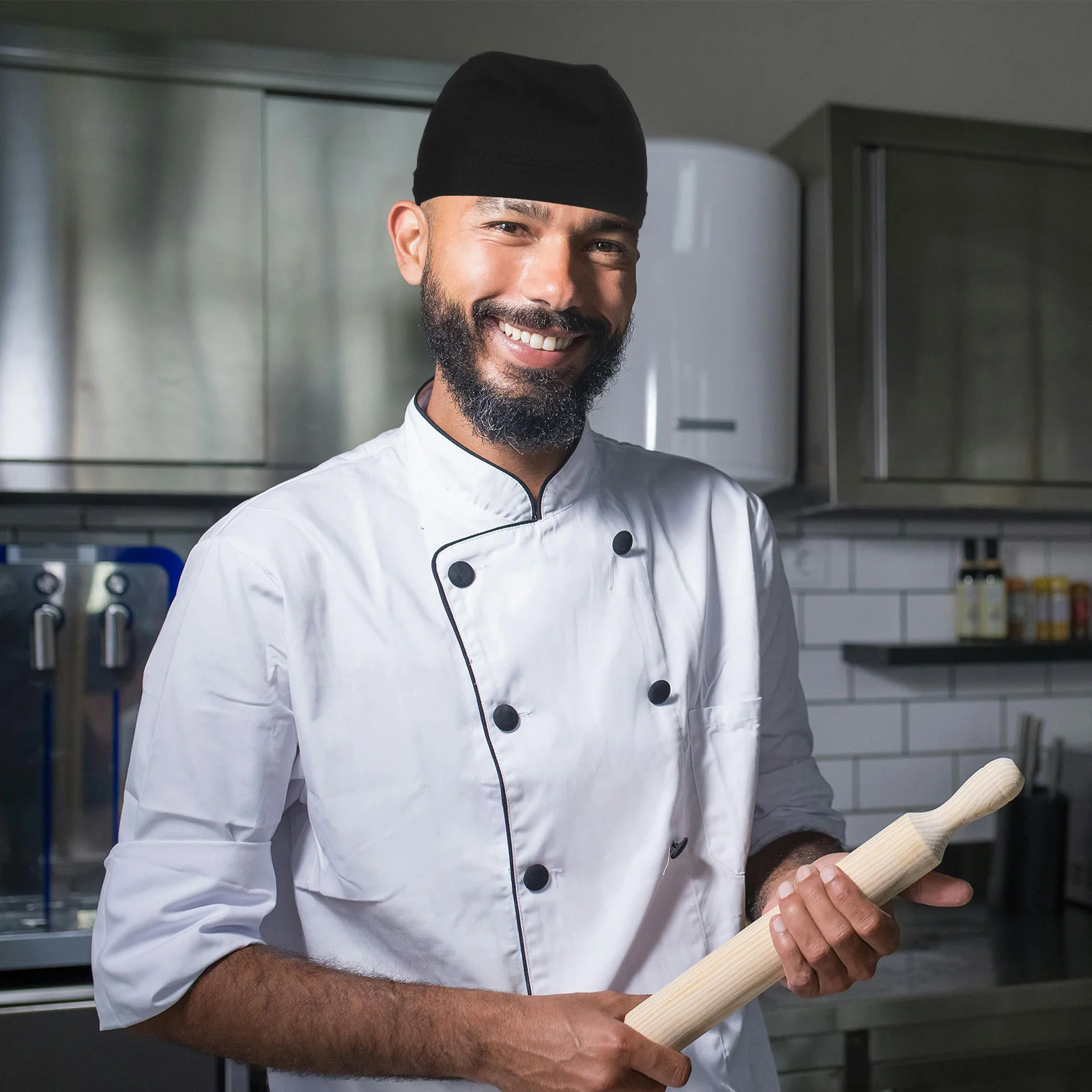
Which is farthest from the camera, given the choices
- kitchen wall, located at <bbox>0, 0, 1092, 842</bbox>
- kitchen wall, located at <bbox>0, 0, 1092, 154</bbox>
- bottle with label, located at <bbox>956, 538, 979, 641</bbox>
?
bottle with label, located at <bbox>956, 538, 979, 641</bbox>

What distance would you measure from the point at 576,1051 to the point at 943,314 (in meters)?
1.67

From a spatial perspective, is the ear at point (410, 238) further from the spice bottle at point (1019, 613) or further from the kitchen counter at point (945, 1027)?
the spice bottle at point (1019, 613)

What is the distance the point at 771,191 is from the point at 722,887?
4.63ft

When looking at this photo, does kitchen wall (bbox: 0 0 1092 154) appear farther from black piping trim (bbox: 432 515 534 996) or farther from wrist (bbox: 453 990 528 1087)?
wrist (bbox: 453 990 528 1087)

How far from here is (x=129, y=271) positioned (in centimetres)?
171

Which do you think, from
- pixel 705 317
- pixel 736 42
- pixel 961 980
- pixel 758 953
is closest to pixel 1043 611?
pixel 961 980

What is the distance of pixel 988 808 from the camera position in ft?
2.51

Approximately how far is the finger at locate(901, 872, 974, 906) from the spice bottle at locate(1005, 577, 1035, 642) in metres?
1.67

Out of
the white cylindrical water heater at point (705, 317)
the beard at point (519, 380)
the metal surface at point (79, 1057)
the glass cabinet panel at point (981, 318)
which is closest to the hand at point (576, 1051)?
the beard at point (519, 380)

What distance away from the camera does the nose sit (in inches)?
38.2

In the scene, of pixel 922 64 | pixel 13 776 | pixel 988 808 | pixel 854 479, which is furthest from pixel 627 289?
pixel 922 64

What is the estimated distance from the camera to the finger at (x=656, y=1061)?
770mm

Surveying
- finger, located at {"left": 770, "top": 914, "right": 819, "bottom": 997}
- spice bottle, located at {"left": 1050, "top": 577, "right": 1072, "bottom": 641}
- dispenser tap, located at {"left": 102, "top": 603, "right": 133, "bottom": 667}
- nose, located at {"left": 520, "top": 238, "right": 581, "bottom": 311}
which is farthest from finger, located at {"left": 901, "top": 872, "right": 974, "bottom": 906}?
spice bottle, located at {"left": 1050, "top": 577, "right": 1072, "bottom": 641}

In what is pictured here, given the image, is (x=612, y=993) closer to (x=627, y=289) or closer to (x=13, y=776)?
(x=627, y=289)
